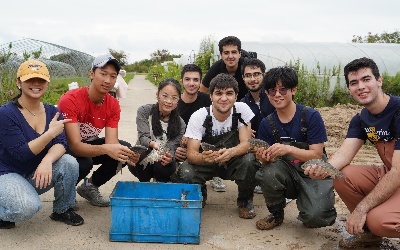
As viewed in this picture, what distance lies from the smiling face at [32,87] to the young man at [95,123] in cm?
40

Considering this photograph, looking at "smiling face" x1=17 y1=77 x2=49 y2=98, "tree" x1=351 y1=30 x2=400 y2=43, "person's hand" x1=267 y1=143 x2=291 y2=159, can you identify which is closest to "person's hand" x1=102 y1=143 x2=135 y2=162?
"smiling face" x1=17 y1=77 x2=49 y2=98

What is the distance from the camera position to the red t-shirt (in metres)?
4.04

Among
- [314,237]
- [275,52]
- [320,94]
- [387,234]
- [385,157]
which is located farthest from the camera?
[275,52]

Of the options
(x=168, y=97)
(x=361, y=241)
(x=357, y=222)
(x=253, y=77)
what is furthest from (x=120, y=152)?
(x=361, y=241)

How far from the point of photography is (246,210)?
4.24 metres

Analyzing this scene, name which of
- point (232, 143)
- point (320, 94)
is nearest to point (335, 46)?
point (320, 94)

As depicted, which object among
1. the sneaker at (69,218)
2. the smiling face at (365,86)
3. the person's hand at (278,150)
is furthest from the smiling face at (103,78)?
the smiling face at (365,86)

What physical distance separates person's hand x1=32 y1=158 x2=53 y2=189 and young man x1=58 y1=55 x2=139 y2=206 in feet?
1.55

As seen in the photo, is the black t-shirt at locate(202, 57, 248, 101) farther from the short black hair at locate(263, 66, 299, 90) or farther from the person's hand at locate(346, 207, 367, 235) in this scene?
the person's hand at locate(346, 207, 367, 235)

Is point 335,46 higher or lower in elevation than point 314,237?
higher

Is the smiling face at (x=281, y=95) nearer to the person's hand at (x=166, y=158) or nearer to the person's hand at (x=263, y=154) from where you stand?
the person's hand at (x=263, y=154)

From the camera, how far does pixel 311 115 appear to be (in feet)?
12.6

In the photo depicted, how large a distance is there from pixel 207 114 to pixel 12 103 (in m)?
1.85

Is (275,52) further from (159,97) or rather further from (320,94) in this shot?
(159,97)
